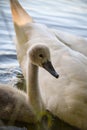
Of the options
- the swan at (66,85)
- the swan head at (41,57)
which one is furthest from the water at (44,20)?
the swan head at (41,57)

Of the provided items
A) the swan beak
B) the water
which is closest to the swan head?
the swan beak

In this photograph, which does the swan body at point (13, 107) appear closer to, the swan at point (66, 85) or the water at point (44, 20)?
the swan at point (66, 85)

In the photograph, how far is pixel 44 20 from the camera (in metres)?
8.10

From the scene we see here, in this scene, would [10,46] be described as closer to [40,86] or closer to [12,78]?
[12,78]

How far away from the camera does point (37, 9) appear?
28.0ft

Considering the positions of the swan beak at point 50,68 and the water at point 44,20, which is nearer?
the swan beak at point 50,68

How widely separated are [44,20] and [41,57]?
328 cm

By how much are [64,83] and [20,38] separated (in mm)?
1258

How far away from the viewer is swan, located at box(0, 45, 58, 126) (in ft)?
15.6

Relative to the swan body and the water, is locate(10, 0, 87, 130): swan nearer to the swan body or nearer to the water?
the swan body

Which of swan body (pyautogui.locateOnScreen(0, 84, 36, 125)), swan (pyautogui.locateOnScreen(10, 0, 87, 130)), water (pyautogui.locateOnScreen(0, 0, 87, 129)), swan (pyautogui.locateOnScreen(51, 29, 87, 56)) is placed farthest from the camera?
water (pyautogui.locateOnScreen(0, 0, 87, 129))

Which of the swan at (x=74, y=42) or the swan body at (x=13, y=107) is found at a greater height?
the swan body at (x=13, y=107)

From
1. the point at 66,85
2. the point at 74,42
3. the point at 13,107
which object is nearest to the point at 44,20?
the point at 74,42

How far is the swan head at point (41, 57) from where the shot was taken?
483 centimetres
